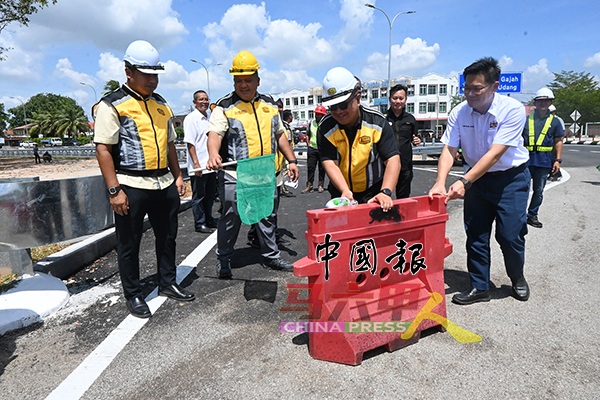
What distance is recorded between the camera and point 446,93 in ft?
259

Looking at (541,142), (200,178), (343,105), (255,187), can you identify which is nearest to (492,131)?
(343,105)

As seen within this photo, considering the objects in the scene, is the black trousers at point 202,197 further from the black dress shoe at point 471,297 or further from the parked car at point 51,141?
the parked car at point 51,141

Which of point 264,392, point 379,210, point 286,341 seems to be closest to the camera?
point 264,392

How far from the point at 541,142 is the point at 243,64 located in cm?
505

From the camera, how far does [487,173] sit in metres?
3.32

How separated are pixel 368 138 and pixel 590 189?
9.51 meters

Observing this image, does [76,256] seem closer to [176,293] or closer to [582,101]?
[176,293]

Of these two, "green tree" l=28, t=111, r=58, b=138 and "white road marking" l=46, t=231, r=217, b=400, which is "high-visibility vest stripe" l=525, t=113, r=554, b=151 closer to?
"white road marking" l=46, t=231, r=217, b=400

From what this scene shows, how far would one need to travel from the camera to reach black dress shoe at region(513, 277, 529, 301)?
3.39 metres

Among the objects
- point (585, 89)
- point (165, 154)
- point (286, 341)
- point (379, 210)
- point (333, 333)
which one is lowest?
point (286, 341)

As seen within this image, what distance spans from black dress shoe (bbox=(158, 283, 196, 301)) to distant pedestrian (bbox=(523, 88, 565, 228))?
550 centimetres

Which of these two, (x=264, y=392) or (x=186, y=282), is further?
(x=186, y=282)

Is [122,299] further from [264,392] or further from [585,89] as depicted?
[585,89]

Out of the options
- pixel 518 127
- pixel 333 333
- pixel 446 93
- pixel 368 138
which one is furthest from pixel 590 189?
pixel 446 93
